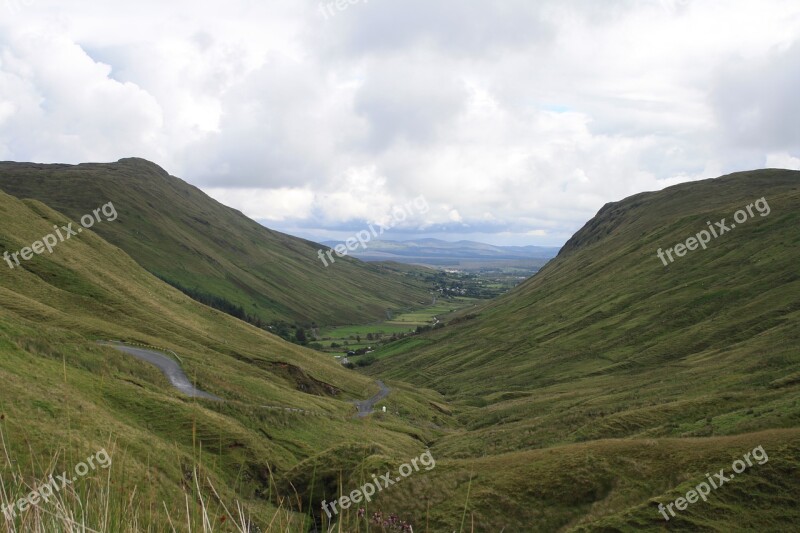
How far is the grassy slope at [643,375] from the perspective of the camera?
1270 inches

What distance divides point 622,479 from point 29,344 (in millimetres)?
50500

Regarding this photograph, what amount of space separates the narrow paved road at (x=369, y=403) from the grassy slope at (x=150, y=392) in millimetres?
3114

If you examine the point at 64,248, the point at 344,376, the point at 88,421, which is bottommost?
the point at 344,376

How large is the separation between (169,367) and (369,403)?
47427 millimetres

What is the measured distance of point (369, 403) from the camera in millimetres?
104500

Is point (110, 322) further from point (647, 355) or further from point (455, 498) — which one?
point (647, 355)

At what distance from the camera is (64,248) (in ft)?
351

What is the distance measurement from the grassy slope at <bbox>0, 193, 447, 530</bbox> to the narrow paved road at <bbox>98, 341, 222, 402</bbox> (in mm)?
1657

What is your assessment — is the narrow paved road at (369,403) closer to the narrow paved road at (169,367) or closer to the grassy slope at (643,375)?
the grassy slope at (643,375)

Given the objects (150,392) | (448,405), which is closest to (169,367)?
(150,392)

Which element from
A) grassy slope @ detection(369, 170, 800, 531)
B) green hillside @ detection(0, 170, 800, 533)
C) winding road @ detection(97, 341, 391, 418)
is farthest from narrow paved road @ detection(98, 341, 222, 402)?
grassy slope @ detection(369, 170, 800, 531)

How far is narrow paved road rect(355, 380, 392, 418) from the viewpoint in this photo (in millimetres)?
95006

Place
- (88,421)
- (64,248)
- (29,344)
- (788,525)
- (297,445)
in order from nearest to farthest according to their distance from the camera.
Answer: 1. (788,525)
2. (88,421)
3. (29,344)
4. (297,445)
5. (64,248)

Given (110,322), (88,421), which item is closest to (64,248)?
(110,322)
